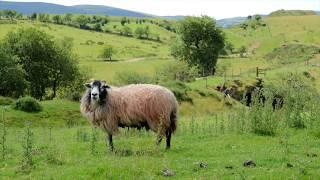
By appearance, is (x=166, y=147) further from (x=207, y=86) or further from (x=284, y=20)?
(x=284, y=20)

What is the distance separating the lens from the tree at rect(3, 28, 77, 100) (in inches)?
2628

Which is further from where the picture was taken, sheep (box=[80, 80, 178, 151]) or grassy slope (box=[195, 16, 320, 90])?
grassy slope (box=[195, 16, 320, 90])

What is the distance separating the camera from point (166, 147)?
1825 cm

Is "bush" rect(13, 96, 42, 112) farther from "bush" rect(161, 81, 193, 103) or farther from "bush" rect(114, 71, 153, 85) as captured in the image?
"bush" rect(114, 71, 153, 85)

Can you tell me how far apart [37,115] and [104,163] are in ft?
95.3

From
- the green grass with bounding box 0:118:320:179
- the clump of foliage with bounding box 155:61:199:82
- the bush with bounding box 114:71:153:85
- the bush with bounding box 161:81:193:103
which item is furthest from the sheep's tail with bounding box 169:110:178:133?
the clump of foliage with bounding box 155:61:199:82

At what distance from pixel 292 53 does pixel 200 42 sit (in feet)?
115

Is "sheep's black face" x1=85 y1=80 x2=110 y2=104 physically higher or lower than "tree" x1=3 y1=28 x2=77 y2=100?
higher

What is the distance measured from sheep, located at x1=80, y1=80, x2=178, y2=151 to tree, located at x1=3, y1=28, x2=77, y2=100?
160 ft

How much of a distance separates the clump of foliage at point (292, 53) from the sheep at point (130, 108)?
89917 mm

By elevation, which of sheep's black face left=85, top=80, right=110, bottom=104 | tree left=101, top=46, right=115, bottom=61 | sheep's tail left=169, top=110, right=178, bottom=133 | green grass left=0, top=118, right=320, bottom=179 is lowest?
tree left=101, top=46, right=115, bottom=61

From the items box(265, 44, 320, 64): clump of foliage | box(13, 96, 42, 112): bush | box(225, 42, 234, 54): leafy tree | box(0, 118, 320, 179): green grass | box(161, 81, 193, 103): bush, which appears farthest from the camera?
box(225, 42, 234, 54): leafy tree

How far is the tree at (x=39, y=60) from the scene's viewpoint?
66750mm

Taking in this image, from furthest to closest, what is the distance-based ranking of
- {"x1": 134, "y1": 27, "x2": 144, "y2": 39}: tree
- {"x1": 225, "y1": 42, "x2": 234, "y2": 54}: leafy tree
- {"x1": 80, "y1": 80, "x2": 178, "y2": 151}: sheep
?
{"x1": 134, "y1": 27, "x2": 144, "y2": 39}: tree, {"x1": 225, "y1": 42, "x2": 234, "y2": 54}: leafy tree, {"x1": 80, "y1": 80, "x2": 178, "y2": 151}: sheep
